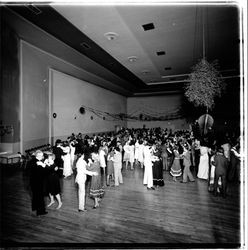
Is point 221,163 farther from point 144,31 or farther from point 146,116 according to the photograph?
point 146,116

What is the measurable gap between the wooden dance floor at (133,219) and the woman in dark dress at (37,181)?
253 millimetres

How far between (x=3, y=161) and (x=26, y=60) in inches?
182

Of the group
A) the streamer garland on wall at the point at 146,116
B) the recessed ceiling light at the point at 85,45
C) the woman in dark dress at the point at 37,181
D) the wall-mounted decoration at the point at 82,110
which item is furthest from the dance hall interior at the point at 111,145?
the streamer garland on wall at the point at 146,116

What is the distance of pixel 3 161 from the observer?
25.9ft

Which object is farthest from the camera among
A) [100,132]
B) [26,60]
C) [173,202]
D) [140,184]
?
[100,132]

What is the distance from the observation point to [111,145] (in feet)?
26.3

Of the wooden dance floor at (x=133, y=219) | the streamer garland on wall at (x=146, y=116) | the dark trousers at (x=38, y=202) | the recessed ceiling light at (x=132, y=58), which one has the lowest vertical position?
the wooden dance floor at (x=133, y=219)

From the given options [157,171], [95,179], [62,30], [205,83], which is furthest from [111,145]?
[62,30]

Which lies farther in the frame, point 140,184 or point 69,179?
point 69,179

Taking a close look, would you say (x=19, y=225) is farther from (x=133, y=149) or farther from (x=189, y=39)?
(x=189, y=39)

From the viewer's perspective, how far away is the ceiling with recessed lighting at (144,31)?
5.57 meters

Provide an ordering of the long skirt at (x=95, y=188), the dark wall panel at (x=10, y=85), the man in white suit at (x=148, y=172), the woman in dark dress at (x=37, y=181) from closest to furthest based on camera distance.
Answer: the woman in dark dress at (x=37, y=181), the long skirt at (x=95, y=188), the man in white suit at (x=148, y=172), the dark wall panel at (x=10, y=85)

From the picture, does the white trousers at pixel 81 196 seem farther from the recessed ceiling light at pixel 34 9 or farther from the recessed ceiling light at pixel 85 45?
the recessed ceiling light at pixel 85 45

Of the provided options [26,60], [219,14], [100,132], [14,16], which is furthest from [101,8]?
[100,132]
